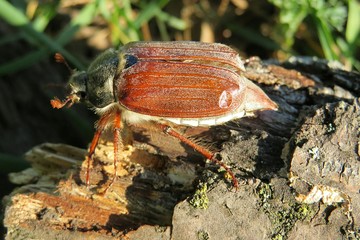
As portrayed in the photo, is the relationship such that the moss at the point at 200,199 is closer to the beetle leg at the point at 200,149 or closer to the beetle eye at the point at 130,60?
the beetle leg at the point at 200,149

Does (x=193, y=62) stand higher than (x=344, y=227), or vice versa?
(x=193, y=62)

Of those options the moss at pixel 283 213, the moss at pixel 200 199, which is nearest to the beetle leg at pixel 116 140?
the moss at pixel 200 199

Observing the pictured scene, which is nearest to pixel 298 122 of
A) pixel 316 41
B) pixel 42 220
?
pixel 42 220

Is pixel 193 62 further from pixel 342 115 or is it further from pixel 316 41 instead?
pixel 316 41

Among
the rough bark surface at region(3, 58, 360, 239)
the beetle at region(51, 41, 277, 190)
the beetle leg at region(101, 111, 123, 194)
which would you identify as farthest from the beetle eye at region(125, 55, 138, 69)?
the rough bark surface at region(3, 58, 360, 239)

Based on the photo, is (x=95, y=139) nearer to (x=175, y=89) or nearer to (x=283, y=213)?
(x=175, y=89)

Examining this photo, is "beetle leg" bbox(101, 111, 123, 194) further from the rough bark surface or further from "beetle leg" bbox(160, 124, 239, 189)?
"beetle leg" bbox(160, 124, 239, 189)
